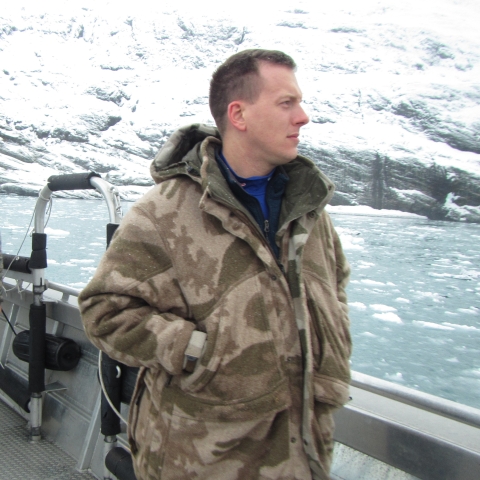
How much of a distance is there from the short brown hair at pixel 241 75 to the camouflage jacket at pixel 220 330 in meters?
0.16

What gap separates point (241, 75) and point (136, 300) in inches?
19.1

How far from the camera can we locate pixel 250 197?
38.9 inches

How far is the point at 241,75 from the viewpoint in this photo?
998 mm

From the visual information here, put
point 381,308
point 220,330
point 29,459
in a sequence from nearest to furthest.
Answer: point 220,330
point 29,459
point 381,308

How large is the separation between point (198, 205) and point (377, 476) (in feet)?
2.69

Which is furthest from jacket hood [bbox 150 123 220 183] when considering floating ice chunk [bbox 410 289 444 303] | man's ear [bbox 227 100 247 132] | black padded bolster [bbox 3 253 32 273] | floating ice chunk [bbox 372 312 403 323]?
floating ice chunk [bbox 410 289 444 303]

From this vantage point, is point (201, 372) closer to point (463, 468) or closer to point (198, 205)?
point (198, 205)

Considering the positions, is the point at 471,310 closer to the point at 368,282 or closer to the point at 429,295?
the point at 429,295

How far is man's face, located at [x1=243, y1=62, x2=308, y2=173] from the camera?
970 mm

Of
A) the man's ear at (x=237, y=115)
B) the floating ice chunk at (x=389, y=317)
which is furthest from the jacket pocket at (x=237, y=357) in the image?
the floating ice chunk at (x=389, y=317)

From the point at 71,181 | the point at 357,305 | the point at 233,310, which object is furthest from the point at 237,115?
the point at 357,305

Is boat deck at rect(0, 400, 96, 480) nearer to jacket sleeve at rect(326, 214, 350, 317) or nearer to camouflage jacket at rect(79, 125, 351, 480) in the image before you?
camouflage jacket at rect(79, 125, 351, 480)

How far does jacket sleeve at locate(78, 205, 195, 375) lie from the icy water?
0.74 metres

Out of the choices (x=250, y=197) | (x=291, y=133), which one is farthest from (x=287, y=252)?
→ (x=291, y=133)
